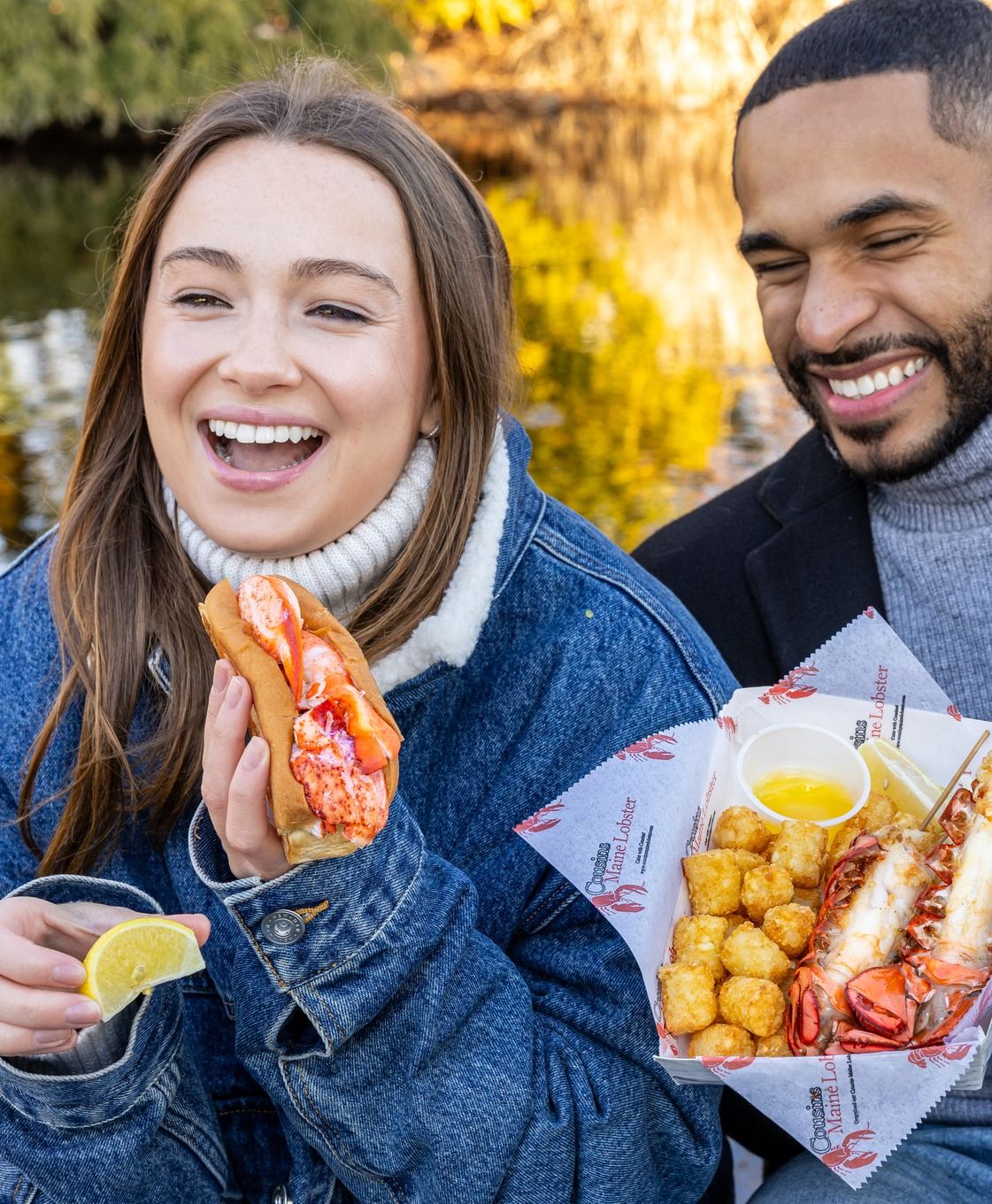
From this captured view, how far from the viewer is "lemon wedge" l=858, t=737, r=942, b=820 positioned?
2021 mm

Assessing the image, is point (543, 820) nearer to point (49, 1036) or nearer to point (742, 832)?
point (742, 832)

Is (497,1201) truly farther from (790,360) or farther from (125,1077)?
(790,360)

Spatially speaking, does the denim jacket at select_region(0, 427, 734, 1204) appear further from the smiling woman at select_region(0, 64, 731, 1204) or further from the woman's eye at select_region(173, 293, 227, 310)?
the woman's eye at select_region(173, 293, 227, 310)

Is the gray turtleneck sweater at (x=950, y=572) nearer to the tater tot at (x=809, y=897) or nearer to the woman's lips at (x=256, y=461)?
the tater tot at (x=809, y=897)

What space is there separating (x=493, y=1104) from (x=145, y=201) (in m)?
1.58

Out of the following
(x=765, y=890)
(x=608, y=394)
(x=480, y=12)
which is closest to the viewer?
(x=765, y=890)

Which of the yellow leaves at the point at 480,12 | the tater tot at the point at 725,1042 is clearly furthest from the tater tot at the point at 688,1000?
the yellow leaves at the point at 480,12

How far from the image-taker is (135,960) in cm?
174

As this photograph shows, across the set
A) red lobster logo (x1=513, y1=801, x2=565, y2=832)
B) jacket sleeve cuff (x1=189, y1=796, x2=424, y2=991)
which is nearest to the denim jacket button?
jacket sleeve cuff (x1=189, y1=796, x2=424, y2=991)

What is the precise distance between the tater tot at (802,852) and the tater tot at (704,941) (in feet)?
0.39

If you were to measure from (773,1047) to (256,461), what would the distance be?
1.21 meters

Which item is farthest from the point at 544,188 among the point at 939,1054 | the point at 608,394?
the point at 939,1054

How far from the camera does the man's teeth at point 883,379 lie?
2670mm

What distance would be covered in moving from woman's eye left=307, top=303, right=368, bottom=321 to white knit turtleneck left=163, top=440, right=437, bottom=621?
285 mm
